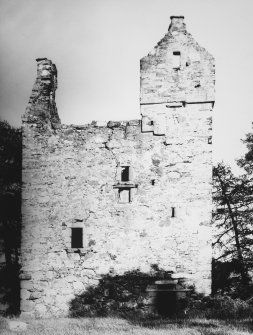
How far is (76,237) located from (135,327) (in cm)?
334

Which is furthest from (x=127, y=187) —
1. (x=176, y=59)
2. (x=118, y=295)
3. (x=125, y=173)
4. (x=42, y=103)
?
(x=176, y=59)

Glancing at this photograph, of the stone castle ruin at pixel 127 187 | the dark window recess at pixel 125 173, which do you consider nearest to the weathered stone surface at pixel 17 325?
the stone castle ruin at pixel 127 187

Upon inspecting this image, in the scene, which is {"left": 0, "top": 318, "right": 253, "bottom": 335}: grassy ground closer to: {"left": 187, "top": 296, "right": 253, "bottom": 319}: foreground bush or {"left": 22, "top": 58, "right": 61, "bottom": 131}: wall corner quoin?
{"left": 187, "top": 296, "right": 253, "bottom": 319}: foreground bush

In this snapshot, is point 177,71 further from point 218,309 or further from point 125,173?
point 218,309

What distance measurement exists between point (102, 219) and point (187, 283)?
115 inches

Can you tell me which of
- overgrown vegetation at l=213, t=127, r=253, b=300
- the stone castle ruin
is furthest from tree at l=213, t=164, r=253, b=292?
the stone castle ruin

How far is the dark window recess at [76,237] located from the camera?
11023mm

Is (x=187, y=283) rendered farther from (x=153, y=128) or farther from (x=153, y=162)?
(x=153, y=128)

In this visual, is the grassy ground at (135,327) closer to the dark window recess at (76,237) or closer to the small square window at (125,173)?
the dark window recess at (76,237)

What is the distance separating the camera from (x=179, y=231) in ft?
35.2

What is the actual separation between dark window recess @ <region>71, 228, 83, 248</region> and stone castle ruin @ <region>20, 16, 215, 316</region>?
29mm

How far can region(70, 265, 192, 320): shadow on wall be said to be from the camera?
34.5 ft

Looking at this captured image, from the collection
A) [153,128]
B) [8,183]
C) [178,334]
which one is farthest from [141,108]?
[8,183]

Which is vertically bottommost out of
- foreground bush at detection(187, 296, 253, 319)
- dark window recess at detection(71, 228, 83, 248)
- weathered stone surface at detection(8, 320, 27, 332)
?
weathered stone surface at detection(8, 320, 27, 332)
